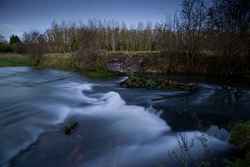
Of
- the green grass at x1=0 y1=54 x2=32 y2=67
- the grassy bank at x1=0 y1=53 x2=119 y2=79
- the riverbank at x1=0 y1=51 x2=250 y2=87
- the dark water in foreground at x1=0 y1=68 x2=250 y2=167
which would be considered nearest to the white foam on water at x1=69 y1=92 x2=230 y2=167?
the dark water in foreground at x1=0 y1=68 x2=250 y2=167

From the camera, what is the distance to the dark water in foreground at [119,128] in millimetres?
4867

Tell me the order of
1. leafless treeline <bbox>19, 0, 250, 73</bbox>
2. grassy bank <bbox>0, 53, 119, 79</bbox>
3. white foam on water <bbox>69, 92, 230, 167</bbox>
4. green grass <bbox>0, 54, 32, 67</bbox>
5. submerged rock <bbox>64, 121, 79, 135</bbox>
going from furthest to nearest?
1. green grass <bbox>0, 54, 32, 67</bbox>
2. grassy bank <bbox>0, 53, 119, 79</bbox>
3. leafless treeline <bbox>19, 0, 250, 73</bbox>
4. submerged rock <bbox>64, 121, 79, 135</bbox>
5. white foam on water <bbox>69, 92, 230, 167</bbox>

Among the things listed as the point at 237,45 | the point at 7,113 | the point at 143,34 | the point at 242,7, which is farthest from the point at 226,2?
the point at 143,34

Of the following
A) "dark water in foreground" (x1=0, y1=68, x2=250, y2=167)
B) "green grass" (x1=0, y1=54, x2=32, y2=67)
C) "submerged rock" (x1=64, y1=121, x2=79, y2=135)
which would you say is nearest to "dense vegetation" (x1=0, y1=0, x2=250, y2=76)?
"dark water in foreground" (x1=0, y1=68, x2=250, y2=167)

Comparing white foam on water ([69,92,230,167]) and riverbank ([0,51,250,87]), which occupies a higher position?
riverbank ([0,51,250,87])

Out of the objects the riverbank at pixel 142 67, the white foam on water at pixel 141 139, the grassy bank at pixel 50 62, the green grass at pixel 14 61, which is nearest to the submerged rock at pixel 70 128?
the white foam on water at pixel 141 139

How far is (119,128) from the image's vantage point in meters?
6.98

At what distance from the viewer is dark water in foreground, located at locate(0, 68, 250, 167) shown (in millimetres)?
4867

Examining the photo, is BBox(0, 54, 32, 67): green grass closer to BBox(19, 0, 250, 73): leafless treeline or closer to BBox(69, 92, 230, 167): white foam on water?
BBox(19, 0, 250, 73): leafless treeline

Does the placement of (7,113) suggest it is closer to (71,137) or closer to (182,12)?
(71,137)

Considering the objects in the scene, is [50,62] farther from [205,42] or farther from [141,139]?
[141,139]

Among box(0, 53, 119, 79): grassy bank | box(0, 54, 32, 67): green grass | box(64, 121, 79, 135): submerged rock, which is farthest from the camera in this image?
box(0, 54, 32, 67): green grass

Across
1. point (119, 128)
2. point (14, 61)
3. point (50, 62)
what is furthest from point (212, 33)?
point (14, 61)

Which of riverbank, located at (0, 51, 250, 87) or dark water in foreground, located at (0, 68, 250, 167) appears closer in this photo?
dark water in foreground, located at (0, 68, 250, 167)
